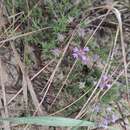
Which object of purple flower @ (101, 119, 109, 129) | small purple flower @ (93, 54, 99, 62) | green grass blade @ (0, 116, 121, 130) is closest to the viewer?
green grass blade @ (0, 116, 121, 130)

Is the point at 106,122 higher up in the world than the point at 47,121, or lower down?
lower down

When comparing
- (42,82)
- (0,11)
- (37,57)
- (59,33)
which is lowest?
(42,82)

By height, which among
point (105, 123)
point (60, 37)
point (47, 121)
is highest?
point (60, 37)

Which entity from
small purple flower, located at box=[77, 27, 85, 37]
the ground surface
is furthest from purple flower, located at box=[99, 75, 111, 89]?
small purple flower, located at box=[77, 27, 85, 37]

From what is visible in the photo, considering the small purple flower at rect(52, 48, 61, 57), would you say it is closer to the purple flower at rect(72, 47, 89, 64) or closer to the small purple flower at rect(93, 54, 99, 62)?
the purple flower at rect(72, 47, 89, 64)

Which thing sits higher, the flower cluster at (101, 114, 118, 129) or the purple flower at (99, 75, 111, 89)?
the purple flower at (99, 75, 111, 89)

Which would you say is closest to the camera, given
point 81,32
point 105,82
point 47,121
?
point 47,121

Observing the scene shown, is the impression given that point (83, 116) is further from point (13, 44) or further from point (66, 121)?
point (13, 44)

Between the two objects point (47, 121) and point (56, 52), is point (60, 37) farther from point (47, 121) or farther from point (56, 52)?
point (47, 121)

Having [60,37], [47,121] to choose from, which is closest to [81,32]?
[60,37]

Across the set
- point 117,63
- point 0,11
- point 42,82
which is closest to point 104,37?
point 117,63

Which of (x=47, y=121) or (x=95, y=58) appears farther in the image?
(x=95, y=58)
